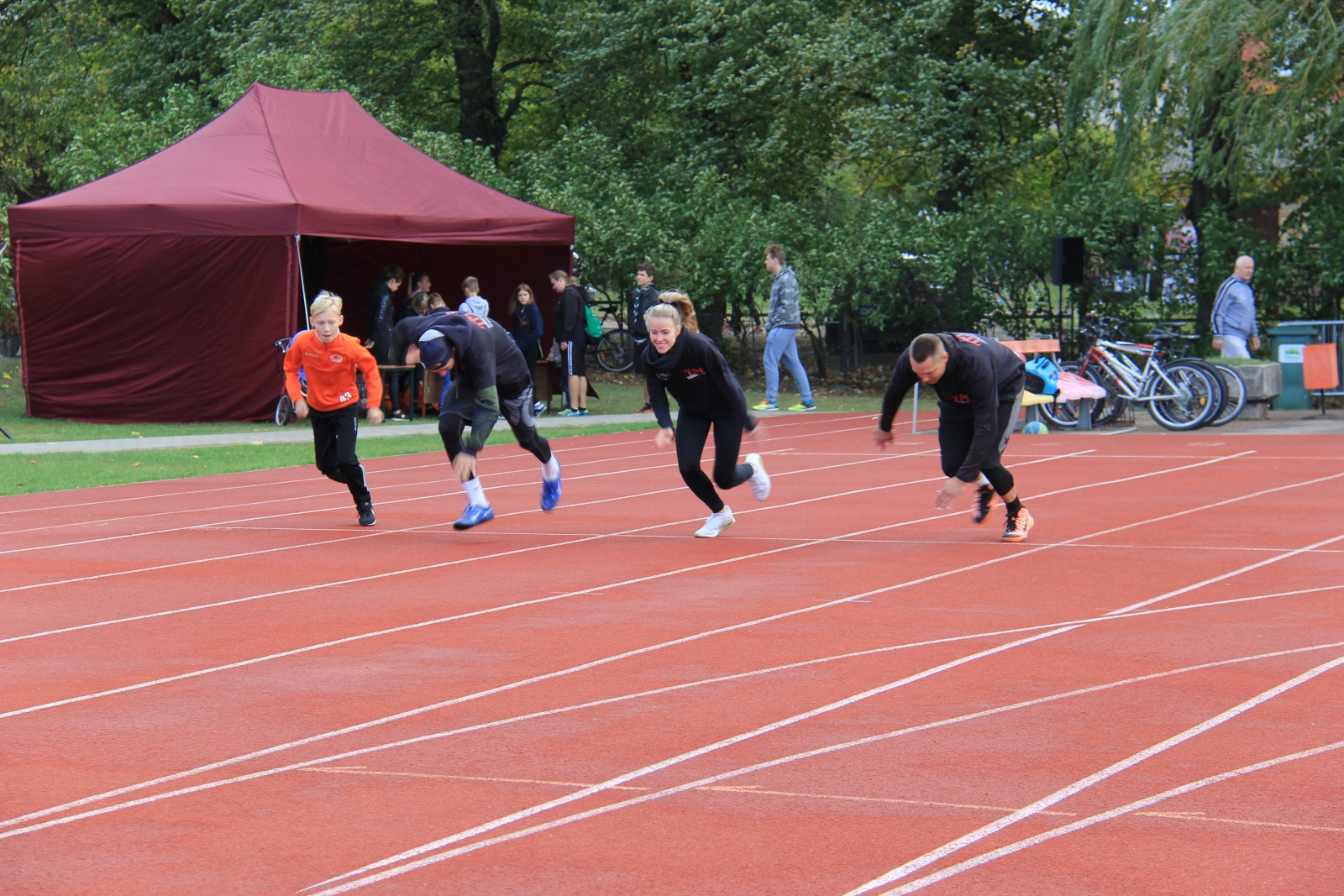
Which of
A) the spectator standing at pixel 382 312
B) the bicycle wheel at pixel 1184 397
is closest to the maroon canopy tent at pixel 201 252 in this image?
the spectator standing at pixel 382 312

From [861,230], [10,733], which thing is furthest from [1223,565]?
[861,230]

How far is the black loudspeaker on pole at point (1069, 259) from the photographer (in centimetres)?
2028

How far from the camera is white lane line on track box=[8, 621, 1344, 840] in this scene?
475cm

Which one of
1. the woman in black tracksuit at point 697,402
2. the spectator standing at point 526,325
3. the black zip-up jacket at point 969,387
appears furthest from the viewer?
the spectator standing at point 526,325

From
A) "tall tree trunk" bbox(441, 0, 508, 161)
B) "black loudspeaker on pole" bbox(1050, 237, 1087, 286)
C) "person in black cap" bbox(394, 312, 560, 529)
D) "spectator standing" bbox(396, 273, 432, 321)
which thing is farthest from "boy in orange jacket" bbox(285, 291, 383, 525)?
"tall tree trunk" bbox(441, 0, 508, 161)

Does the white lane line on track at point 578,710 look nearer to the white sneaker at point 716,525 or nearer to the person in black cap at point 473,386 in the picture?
the white sneaker at point 716,525

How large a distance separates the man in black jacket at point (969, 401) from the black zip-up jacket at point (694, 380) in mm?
1008

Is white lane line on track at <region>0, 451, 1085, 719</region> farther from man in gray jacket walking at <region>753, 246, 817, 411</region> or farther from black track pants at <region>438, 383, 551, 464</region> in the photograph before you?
man in gray jacket walking at <region>753, 246, 817, 411</region>

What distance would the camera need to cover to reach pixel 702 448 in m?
10.5

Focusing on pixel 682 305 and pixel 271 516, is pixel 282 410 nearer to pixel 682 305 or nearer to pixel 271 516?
pixel 271 516

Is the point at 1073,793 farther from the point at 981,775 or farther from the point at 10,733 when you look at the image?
the point at 10,733

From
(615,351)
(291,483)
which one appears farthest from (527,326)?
(615,351)

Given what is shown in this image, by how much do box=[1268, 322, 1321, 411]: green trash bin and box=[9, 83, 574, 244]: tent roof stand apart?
972 cm

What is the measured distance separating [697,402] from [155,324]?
12.5 meters
